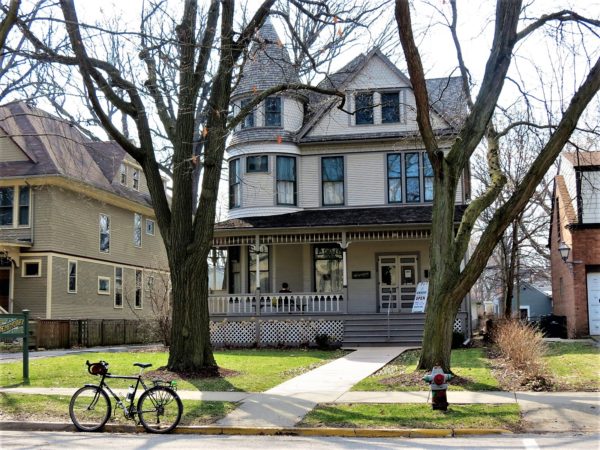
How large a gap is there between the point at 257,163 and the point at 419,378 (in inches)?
611

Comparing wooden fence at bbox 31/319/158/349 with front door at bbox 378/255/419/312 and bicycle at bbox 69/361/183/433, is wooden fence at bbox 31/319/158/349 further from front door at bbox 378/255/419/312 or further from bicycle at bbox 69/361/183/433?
bicycle at bbox 69/361/183/433

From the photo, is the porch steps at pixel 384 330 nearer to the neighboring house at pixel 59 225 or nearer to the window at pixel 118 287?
the neighboring house at pixel 59 225

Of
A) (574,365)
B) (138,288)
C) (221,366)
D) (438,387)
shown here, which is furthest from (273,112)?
(438,387)

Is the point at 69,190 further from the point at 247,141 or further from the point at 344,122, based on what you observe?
the point at 344,122

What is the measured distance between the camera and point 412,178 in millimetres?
26531

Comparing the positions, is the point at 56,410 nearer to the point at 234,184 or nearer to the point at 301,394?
the point at 301,394

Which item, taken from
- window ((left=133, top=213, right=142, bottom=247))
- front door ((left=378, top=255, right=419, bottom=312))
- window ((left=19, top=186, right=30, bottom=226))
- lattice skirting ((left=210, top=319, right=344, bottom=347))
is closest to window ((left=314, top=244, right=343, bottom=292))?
front door ((left=378, top=255, right=419, bottom=312))

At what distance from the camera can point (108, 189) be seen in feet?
108

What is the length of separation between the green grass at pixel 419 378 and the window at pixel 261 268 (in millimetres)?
10364

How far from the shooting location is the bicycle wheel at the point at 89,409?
9906 millimetres

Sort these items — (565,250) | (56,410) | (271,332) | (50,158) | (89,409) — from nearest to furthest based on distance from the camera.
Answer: (89,409) < (56,410) < (271,332) < (565,250) < (50,158)

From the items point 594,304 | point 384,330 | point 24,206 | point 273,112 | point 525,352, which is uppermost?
point 273,112

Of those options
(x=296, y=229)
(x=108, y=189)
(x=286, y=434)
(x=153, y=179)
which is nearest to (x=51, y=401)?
(x=286, y=434)

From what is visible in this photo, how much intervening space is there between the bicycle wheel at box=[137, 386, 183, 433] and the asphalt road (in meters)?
0.22
